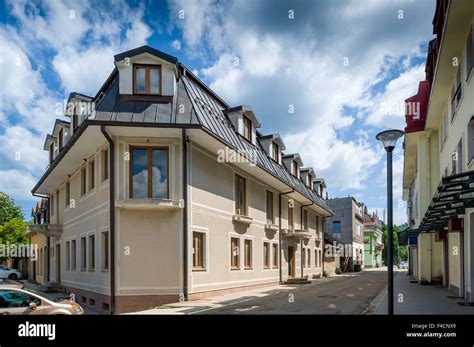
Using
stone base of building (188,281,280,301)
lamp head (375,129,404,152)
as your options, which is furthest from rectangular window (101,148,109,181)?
lamp head (375,129,404,152)

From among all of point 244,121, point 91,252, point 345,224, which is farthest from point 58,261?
point 345,224

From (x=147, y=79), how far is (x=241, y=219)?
685 centimetres

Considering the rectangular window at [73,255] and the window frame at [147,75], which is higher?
A: the window frame at [147,75]

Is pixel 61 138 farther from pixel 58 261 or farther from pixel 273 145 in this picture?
pixel 273 145

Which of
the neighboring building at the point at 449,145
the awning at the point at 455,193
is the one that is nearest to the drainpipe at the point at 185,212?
the neighboring building at the point at 449,145

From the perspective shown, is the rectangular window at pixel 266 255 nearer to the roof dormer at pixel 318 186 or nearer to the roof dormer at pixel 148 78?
the roof dormer at pixel 148 78

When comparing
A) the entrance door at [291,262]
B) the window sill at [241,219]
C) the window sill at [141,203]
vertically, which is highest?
the window sill at [141,203]

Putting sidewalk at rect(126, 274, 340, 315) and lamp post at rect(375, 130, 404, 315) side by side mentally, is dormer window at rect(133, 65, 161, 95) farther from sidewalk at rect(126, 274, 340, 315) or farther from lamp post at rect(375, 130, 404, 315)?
lamp post at rect(375, 130, 404, 315)

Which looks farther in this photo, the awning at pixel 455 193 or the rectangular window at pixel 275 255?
the rectangular window at pixel 275 255

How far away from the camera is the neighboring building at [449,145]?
8900 mm

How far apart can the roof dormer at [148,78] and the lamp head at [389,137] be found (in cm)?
813

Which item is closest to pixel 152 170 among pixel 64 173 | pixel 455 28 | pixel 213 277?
pixel 213 277

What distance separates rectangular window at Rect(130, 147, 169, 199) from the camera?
1298 centimetres
